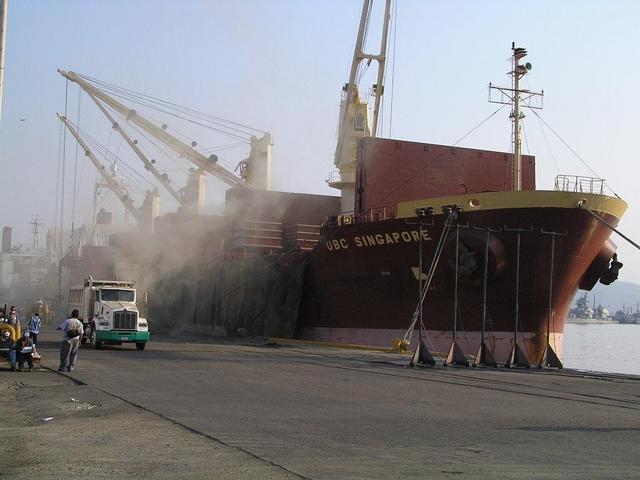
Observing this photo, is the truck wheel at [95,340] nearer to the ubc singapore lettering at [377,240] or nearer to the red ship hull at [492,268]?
the red ship hull at [492,268]

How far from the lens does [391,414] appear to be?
39.7 ft

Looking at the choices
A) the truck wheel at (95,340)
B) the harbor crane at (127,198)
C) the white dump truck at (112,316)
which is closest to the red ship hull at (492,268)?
the white dump truck at (112,316)

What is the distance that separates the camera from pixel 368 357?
27.0 meters

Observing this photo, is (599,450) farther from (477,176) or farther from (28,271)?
(28,271)

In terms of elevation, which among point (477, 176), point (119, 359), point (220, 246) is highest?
point (477, 176)

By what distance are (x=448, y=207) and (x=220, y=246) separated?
22.5 m

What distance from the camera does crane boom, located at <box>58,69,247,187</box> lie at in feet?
199

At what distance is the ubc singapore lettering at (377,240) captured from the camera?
107 ft

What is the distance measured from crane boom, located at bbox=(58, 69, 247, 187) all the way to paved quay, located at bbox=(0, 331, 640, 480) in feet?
127

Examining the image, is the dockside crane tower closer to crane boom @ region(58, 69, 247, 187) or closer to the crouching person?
crane boom @ region(58, 69, 247, 187)

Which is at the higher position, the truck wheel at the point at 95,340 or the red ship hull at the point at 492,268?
the red ship hull at the point at 492,268

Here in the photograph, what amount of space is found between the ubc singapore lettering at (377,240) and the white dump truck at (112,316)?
10.3m

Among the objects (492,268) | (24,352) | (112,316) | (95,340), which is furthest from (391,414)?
(492,268)

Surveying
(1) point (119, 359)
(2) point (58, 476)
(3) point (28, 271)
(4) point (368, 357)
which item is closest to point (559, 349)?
(4) point (368, 357)
